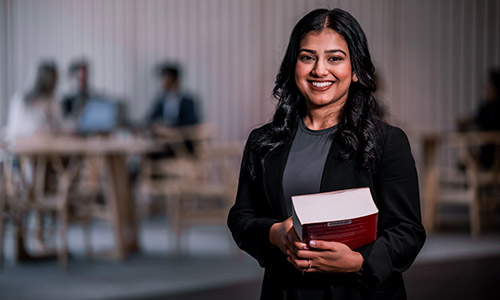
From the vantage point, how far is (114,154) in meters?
4.93

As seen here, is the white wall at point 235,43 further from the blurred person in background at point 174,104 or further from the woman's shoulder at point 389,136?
the woman's shoulder at point 389,136

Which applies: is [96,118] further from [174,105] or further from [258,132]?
[258,132]

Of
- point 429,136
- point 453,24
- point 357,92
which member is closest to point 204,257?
point 429,136

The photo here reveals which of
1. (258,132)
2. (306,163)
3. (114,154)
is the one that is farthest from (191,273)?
(306,163)

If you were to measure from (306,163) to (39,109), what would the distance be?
470 cm

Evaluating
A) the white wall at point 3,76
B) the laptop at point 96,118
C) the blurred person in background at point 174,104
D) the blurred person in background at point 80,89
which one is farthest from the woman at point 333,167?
the white wall at point 3,76

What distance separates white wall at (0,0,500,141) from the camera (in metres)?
8.49

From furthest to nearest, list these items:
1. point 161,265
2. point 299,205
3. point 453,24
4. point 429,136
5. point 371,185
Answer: point 453,24
point 429,136
point 161,265
point 371,185
point 299,205

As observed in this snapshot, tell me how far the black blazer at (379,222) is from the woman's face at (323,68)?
4.1 inches

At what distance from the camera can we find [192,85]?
28.3 ft

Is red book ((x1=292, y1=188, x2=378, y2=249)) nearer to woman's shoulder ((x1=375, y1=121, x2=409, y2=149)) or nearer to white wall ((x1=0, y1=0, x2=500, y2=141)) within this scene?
woman's shoulder ((x1=375, y1=121, x2=409, y2=149))

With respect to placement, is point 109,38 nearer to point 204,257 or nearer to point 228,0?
point 228,0

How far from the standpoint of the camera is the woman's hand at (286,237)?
1.25 metres

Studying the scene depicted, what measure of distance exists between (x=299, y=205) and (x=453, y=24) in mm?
7869
